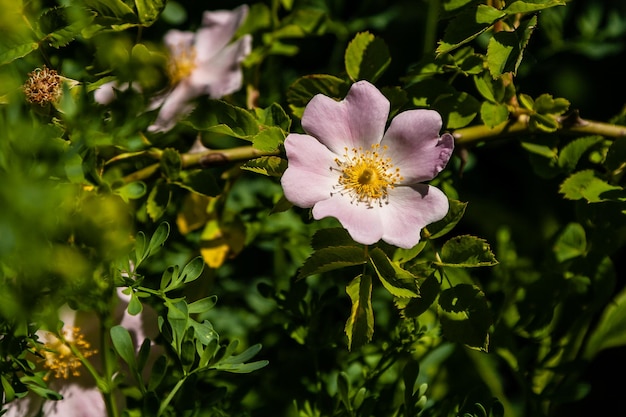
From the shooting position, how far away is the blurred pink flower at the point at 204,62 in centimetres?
94

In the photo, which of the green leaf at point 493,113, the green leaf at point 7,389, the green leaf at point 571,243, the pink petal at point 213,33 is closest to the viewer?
the green leaf at point 7,389

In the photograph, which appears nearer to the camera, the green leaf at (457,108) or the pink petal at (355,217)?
the pink petal at (355,217)

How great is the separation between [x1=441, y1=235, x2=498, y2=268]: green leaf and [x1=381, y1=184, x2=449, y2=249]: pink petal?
4 centimetres

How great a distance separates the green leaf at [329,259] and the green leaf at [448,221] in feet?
0.31

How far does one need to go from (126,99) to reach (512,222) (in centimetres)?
84

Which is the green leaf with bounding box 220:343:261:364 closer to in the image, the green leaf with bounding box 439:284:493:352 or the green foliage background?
the green foliage background

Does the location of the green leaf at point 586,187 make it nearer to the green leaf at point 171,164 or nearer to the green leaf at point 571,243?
the green leaf at point 571,243

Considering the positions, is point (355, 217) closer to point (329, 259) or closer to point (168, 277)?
point (329, 259)

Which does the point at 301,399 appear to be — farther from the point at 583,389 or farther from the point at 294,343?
the point at 583,389

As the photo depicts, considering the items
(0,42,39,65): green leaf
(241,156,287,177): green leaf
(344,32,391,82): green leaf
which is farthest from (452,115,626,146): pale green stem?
(0,42,39,65): green leaf

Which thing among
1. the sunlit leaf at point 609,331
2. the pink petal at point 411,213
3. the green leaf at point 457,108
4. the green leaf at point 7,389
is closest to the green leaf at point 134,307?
the green leaf at point 7,389

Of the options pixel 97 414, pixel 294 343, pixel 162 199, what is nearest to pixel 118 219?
pixel 162 199

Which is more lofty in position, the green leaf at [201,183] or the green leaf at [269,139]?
the green leaf at [269,139]

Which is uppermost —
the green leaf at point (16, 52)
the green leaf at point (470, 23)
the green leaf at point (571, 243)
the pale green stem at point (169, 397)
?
the green leaf at point (470, 23)
